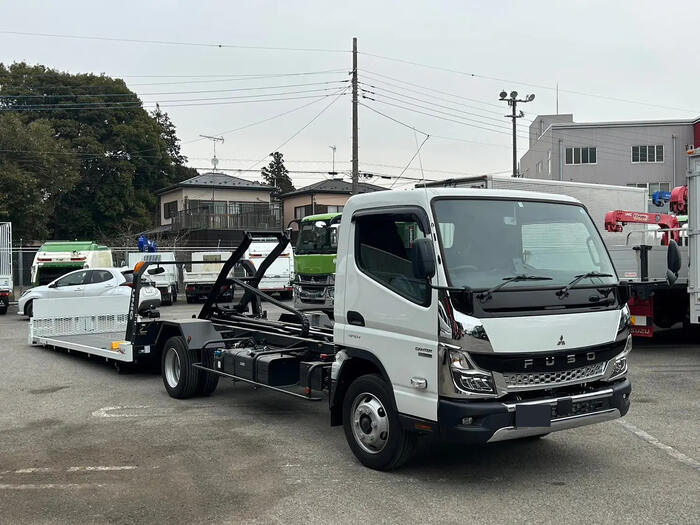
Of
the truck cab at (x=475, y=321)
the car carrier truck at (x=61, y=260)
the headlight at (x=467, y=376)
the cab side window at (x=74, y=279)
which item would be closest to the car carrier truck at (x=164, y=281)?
the car carrier truck at (x=61, y=260)

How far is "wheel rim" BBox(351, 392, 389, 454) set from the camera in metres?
5.68

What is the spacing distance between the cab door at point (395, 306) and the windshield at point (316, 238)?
16.0 meters

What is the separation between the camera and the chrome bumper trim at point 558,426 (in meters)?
5.04

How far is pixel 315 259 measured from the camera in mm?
22844

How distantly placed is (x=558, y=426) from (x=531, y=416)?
294mm

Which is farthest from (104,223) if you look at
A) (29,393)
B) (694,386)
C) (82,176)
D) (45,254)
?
(694,386)

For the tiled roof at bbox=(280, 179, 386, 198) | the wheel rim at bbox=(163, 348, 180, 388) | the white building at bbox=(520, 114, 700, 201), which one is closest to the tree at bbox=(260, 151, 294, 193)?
the tiled roof at bbox=(280, 179, 386, 198)

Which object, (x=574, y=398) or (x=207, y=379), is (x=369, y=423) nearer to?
(x=574, y=398)

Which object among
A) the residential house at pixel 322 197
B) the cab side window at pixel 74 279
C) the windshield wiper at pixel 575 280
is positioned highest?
the residential house at pixel 322 197

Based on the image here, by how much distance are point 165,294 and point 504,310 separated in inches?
822

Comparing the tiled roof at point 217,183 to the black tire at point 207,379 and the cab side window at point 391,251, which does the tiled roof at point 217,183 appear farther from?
the cab side window at point 391,251

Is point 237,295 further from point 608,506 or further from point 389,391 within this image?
point 608,506

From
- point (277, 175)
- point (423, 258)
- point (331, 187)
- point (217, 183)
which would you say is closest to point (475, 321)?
point (423, 258)

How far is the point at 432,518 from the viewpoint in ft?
15.8
